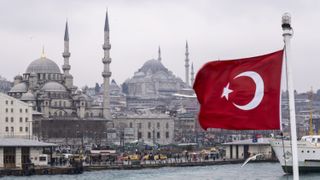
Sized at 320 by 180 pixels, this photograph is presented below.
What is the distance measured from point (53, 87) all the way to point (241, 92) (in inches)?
3944

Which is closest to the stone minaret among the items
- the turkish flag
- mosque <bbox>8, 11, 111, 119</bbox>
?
mosque <bbox>8, 11, 111, 119</bbox>

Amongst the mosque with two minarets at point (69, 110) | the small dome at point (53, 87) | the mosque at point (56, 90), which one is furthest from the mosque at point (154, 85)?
the small dome at point (53, 87)

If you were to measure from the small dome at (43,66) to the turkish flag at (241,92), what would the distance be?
10374cm

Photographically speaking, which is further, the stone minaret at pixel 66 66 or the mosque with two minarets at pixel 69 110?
the stone minaret at pixel 66 66

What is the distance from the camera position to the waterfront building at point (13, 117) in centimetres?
7750

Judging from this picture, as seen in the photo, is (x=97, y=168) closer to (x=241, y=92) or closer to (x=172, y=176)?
(x=172, y=176)

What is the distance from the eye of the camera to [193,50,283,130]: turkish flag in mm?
8805

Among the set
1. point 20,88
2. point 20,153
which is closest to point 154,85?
point 20,88

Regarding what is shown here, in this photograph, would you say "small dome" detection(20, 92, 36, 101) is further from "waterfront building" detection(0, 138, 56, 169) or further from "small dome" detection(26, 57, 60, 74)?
"waterfront building" detection(0, 138, 56, 169)

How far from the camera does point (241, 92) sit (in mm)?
8867

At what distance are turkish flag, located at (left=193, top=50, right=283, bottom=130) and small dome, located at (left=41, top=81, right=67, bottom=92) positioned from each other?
9907 centimetres

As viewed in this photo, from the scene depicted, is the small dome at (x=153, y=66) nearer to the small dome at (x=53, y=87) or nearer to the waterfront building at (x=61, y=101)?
the waterfront building at (x=61, y=101)

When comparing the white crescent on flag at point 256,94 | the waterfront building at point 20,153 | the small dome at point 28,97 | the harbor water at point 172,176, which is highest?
the small dome at point 28,97

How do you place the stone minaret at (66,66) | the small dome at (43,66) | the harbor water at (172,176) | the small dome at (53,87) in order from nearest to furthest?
the harbor water at (172,176), the small dome at (53,87), the stone minaret at (66,66), the small dome at (43,66)
